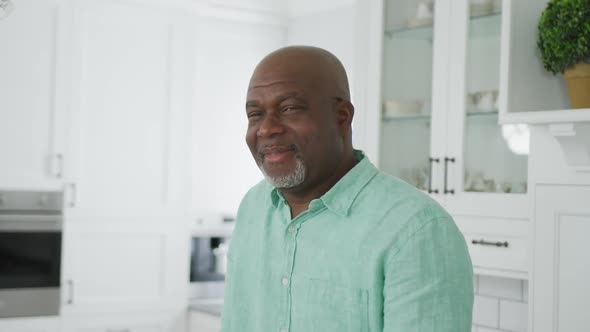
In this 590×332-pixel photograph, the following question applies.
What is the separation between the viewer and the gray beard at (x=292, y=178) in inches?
47.6

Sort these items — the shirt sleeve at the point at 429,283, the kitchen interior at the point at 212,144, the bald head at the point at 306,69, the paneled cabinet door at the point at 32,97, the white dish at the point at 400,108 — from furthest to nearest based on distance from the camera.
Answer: the paneled cabinet door at the point at 32,97, the white dish at the point at 400,108, the kitchen interior at the point at 212,144, the bald head at the point at 306,69, the shirt sleeve at the point at 429,283

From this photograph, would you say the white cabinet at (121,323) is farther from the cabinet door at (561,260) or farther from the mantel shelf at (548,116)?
the mantel shelf at (548,116)

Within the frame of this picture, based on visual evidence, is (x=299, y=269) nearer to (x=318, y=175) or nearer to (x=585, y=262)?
(x=318, y=175)

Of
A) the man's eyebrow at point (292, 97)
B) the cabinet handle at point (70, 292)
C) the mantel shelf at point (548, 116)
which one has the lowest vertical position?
the cabinet handle at point (70, 292)

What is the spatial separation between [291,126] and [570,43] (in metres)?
1.11

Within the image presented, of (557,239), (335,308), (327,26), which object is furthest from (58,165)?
Result: (335,308)

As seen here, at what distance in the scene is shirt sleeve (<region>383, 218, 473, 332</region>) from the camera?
1.09m

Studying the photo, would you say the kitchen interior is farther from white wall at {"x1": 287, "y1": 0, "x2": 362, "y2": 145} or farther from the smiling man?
the smiling man

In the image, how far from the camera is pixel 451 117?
2516mm

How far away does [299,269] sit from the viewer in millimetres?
1253

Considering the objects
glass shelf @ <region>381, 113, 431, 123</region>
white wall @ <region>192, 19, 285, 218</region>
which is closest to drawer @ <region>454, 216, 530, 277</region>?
glass shelf @ <region>381, 113, 431, 123</region>

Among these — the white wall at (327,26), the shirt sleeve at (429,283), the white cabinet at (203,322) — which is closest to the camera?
the shirt sleeve at (429,283)

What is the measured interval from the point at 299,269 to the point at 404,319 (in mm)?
222

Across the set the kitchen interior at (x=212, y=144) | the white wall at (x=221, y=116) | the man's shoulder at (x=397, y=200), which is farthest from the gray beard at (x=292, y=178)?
the white wall at (x=221, y=116)
